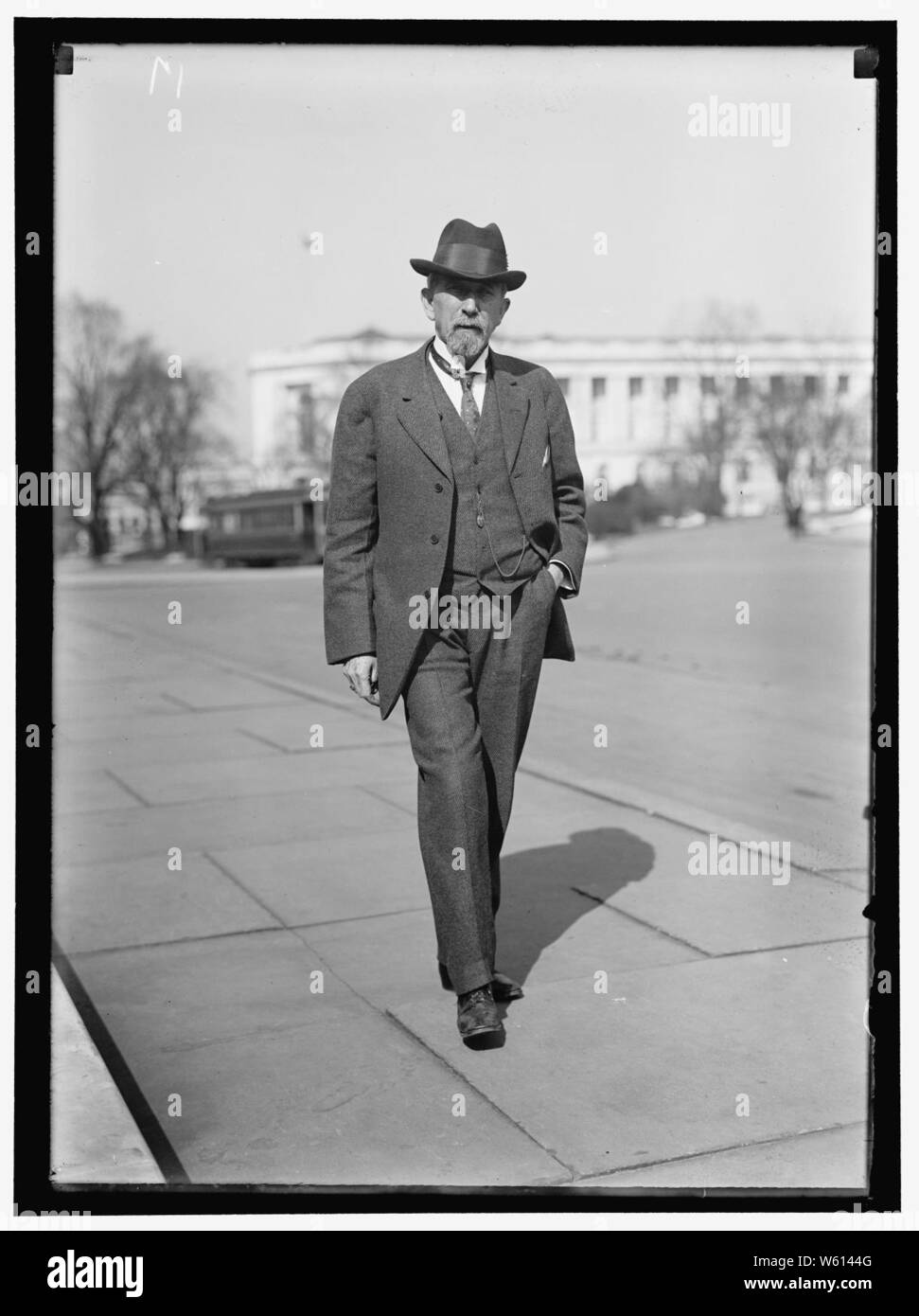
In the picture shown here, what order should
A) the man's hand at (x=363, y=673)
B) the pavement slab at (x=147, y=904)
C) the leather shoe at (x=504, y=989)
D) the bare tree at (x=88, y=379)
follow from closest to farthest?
the bare tree at (x=88, y=379) < the man's hand at (x=363, y=673) < the leather shoe at (x=504, y=989) < the pavement slab at (x=147, y=904)

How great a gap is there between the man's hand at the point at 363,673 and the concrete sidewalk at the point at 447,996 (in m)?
0.75

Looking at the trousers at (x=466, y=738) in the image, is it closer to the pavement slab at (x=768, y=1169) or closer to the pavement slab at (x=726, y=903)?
the pavement slab at (x=768, y=1169)

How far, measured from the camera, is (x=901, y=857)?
3143mm

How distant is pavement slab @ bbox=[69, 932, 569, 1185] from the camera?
302 cm

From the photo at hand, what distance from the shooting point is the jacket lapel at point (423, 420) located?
366 centimetres

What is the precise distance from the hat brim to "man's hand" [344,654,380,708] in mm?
958

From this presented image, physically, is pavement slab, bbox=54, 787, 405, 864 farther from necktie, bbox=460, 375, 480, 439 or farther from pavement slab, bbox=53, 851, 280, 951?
necktie, bbox=460, 375, 480, 439

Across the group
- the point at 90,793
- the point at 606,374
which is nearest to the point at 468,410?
the point at 90,793

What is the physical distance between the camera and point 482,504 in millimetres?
3717

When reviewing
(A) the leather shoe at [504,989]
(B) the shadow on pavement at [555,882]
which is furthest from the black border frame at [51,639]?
(B) the shadow on pavement at [555,882]

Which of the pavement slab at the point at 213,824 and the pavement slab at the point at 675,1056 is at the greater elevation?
the pavement slab at the point at 213,824
